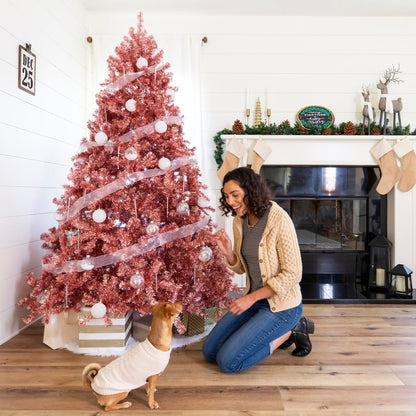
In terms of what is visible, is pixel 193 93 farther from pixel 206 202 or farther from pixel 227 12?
pixel 206 202

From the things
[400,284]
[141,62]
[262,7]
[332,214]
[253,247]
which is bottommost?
[400,284]

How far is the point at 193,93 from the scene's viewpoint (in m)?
3.26

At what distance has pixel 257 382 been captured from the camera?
5.35ft

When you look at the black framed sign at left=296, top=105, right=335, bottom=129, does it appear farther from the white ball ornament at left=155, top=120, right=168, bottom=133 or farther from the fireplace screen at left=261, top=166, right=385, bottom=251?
the white ball ornament at left=155, top=120, right=168, bottom=133

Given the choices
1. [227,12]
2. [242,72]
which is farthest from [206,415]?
[227,12]

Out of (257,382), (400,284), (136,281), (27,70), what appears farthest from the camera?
(400,284)

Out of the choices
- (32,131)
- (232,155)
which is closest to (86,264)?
(32,131)

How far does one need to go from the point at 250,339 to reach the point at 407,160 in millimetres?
2386

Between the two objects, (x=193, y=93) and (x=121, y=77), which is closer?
(x=121, y=77)

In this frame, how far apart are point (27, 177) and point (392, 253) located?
310 centimetres

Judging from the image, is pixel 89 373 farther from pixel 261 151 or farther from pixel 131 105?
pixel 261 151

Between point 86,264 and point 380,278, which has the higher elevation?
point 86,264

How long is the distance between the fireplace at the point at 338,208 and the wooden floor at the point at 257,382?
1.11 metres

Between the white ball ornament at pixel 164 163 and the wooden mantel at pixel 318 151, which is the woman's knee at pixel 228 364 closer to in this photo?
the white ball ornament at pixel 164 163
